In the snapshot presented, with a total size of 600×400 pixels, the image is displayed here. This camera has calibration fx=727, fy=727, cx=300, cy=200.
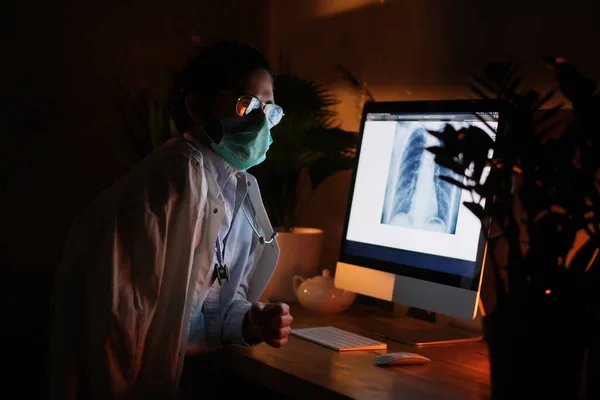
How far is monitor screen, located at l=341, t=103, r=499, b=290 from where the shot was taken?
A: 5.38 feet

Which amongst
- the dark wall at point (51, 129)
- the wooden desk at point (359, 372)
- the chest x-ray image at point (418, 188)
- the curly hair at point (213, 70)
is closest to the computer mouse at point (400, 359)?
the wooden desk at point (359, 372)

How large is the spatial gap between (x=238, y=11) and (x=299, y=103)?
2.26 ft

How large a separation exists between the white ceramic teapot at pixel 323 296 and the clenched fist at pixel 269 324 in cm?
33

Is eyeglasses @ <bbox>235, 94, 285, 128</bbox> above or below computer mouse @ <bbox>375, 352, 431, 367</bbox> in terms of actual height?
above

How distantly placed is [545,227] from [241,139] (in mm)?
804

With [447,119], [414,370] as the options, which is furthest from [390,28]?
[414,370]

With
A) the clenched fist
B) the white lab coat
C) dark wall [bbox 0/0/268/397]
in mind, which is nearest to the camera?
the white lab coat

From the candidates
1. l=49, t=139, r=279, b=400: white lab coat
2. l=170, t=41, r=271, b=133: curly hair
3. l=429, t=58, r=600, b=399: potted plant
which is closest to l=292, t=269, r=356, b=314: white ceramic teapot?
l=49, t=139, r=279, b=400: white lab coat

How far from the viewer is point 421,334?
1763 mm

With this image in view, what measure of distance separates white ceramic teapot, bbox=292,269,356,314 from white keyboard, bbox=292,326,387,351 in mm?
164

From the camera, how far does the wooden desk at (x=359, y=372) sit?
130cm

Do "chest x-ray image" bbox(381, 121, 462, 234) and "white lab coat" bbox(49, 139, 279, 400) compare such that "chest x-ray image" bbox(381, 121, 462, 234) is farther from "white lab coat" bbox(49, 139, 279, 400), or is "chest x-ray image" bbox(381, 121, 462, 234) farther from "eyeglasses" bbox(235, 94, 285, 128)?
"white lab coat" bbox(49, 139, 279, 400)

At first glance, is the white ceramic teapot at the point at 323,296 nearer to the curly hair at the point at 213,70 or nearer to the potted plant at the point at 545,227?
the curly hair at the point at 213,70

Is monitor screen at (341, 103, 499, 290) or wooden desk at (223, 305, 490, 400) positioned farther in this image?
monitor screen at (341, 103, 499, 290)
